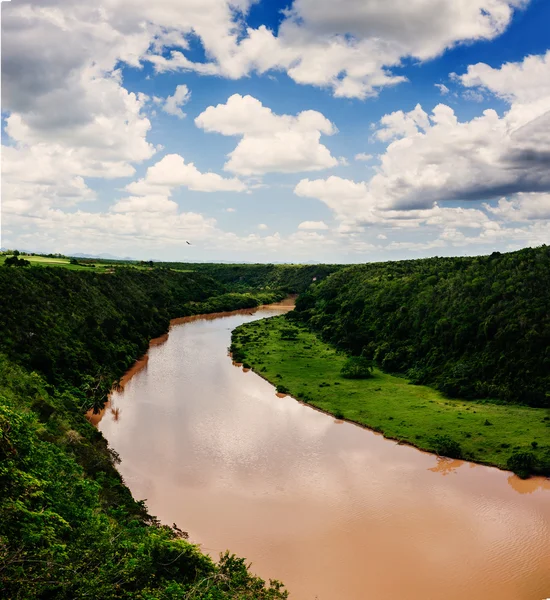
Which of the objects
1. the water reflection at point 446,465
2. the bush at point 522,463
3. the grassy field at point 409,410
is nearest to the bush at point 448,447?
the grassy field at point 409,410

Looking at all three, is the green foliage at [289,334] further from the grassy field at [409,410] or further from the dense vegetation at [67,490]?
the dense vegetation at [67,490]

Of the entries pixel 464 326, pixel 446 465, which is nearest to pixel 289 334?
pixel 464 326

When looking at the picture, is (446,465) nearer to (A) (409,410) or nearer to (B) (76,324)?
(A) (409,410)

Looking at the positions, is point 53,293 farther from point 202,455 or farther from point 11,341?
point 202,455

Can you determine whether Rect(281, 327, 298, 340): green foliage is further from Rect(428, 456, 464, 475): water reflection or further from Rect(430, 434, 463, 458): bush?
Rect(428, 456, 464, 475): water reflection

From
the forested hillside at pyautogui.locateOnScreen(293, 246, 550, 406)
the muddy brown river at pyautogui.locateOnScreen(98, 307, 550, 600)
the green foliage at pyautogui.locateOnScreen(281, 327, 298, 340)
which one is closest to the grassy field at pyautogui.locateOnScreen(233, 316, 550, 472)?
the muddy brown river at pyautogui.locateOnScreen(98, 307, 550, 600)
